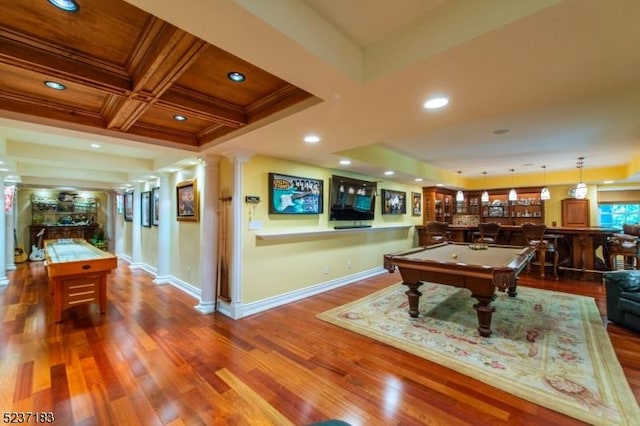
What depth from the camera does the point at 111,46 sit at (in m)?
1.79

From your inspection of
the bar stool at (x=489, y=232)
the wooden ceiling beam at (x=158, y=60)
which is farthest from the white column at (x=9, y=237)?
the bar stool at (x=489, y=232)

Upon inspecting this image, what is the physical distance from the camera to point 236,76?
6.99 ft

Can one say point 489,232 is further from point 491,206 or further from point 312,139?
point 312,139

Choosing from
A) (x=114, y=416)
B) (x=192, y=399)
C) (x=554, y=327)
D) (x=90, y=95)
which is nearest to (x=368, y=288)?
(x=554, y=327)

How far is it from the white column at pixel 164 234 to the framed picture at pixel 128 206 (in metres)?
3.02

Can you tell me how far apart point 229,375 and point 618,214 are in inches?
472

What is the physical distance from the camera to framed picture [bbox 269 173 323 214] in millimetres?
4242

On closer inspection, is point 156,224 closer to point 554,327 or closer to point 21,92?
point 21,92

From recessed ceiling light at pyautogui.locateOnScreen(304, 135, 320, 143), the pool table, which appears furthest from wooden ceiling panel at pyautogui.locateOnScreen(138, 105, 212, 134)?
the pool table

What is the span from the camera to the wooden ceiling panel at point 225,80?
1904 mm

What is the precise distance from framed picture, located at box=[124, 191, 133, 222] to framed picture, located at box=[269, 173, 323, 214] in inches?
228

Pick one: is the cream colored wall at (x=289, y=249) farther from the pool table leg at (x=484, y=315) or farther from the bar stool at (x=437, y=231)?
the pool table leg at (x=484, y=315)

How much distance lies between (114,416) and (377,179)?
5899 millimetres

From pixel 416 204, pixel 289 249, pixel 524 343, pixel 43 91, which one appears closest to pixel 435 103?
pixel 524 343
